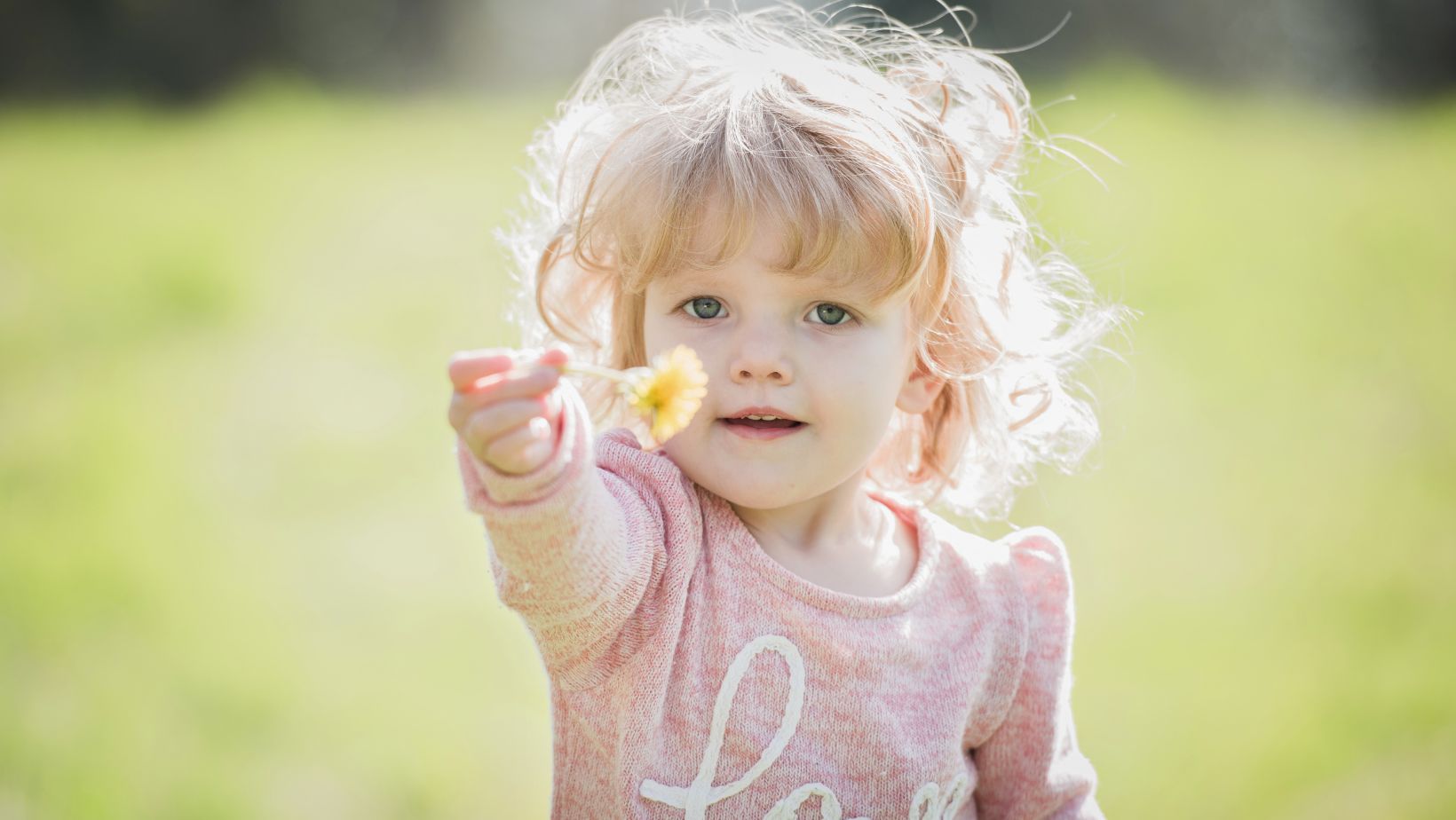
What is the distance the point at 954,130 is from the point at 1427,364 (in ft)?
11.0

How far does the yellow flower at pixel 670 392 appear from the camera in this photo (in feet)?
3.83

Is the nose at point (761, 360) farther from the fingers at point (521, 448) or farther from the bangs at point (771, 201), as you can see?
the fingers at point (521, 448)

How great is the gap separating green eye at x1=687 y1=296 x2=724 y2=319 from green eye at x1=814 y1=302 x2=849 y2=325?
107 millimetres

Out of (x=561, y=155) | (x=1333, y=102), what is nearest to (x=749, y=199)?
(x=561, y=155)

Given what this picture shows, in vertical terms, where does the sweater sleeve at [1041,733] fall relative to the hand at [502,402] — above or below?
below

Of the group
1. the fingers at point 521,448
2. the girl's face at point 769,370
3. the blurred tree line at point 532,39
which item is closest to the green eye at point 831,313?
the girl's face at point 769,370

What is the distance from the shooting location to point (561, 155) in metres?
1.71

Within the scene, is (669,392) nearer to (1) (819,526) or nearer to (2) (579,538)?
(2) (579,538)

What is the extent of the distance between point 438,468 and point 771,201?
8.10ft

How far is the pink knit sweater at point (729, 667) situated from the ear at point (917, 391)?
0.18 meters

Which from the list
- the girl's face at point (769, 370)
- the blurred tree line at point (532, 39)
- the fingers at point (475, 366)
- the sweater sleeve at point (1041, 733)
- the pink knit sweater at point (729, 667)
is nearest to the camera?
the fingers at point (475, 366)

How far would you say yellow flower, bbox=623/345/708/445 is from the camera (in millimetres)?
1166

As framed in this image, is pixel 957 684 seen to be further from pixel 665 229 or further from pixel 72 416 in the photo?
pixel 72 416

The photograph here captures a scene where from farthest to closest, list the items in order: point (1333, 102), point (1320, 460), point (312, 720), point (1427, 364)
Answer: point (1333, 102) < point (1427, 364) < point (1320, 460) < point (312, 720)
